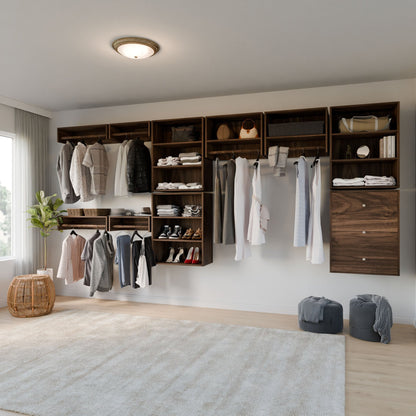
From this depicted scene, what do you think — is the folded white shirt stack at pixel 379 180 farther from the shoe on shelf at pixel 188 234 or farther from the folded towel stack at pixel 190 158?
the shoe on shelf at pixel 188 234

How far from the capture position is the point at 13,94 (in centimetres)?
491

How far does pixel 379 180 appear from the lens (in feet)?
13.4

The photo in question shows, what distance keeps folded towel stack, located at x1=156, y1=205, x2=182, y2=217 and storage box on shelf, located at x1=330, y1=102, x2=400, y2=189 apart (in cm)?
189

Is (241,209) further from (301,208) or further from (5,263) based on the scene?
(5,263)

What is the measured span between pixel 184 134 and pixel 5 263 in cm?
291

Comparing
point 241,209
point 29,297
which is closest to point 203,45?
point 241,209

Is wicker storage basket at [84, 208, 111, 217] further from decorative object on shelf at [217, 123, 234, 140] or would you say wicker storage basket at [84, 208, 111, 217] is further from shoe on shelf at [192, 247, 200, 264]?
decorative object on shelf at [217, 123, 234, 140]

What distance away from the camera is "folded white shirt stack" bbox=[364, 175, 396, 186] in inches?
160

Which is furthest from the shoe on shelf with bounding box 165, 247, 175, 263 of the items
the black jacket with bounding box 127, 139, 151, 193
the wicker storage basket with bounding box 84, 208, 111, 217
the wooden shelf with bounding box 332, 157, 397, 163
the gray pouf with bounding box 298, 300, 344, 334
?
the wooden shelf with bounding box 332, 157, 397, 163

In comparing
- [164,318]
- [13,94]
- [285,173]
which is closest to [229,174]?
[285,173]

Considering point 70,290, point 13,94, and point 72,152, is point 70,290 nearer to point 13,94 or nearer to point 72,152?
point 72,152

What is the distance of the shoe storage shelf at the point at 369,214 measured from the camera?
159 inches

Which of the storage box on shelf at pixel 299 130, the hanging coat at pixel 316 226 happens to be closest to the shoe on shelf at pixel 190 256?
the hanging coat at pixel 316 226

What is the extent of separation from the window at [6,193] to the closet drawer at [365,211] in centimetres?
418
